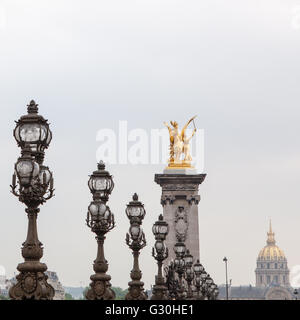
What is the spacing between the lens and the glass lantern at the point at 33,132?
20609 mm

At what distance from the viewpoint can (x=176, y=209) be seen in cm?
10312

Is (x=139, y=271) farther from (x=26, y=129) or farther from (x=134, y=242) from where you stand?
(x=26, y=129)

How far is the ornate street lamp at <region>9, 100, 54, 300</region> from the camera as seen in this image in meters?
19.1

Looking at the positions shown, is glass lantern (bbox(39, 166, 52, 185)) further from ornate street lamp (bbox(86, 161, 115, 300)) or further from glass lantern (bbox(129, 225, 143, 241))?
glass lantern (bbox(129, 225, 143, 241))

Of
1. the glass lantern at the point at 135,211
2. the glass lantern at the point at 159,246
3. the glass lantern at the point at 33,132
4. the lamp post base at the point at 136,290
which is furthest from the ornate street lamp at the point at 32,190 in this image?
the glass lantern at the point at 159,246

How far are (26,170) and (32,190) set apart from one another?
0.44 meters

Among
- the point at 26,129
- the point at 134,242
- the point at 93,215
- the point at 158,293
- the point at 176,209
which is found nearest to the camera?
the point at 26,129

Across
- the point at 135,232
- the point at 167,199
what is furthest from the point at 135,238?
the point at 167,199

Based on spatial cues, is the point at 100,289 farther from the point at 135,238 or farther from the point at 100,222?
the point at 135,238

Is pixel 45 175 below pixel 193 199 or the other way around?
below

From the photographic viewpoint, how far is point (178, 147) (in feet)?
362
